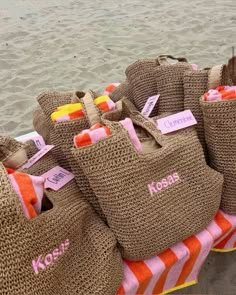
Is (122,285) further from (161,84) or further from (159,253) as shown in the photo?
(161,84)

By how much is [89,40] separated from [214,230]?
Answer: 2253 mm

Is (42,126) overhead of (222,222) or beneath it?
overhead

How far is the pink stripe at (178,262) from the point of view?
1.07 meters

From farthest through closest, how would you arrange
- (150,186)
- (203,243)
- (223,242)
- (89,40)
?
(89,40) < (223,242) < (203,243) < (150,186)

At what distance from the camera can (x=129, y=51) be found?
295cm

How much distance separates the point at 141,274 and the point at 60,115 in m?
0.43

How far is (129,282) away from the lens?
39.9 inches

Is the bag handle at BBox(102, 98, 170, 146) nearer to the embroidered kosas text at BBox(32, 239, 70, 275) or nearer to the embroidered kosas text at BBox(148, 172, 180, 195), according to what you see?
the embroidered kosas text at BBox(148, 172, 180, 195)

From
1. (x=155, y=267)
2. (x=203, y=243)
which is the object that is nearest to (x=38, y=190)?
(x=155, y=267)

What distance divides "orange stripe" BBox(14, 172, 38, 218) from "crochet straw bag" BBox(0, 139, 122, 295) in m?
0.03

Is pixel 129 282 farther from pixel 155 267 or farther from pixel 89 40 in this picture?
pixel 89 40

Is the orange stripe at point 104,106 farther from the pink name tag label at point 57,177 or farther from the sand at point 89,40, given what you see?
the sand at point 89,40

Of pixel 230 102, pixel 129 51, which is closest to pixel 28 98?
pixel 129 51

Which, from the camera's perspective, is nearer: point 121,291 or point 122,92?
point 121,291
